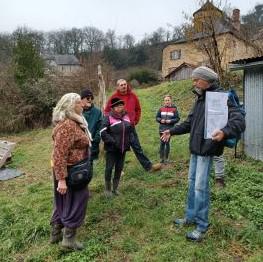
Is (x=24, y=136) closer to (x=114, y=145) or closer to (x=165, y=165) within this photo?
(x=165, y=165)

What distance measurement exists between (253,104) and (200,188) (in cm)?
469

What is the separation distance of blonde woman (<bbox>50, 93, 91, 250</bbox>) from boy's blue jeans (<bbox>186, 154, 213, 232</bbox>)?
1.36 meters

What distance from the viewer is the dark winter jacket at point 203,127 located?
4480 millimetres

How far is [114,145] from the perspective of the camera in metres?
6.49

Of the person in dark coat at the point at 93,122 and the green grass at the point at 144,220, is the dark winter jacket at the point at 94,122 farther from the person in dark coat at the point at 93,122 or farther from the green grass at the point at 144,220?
the green grass at the point at 144,220

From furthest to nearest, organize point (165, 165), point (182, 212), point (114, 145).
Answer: point (165, 165) → point (114, 145) → point (182, 212)

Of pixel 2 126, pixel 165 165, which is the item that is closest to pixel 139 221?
pixel 165 165

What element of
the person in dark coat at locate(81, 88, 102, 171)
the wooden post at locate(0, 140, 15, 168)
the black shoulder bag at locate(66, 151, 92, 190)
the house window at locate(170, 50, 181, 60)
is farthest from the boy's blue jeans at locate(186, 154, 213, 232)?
the house window at locate(170, 50, 181, 60)

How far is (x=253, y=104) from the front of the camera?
891 cm

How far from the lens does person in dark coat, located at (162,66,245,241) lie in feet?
14.8

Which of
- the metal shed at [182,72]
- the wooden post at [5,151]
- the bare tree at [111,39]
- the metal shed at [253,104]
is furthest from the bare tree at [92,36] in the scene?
the metal shed at [253,104]

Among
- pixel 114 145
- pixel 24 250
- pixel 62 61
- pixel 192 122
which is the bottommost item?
pixel 24 250

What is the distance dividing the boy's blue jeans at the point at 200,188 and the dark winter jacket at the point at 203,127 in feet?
0.39

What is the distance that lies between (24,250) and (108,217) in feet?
4.23
